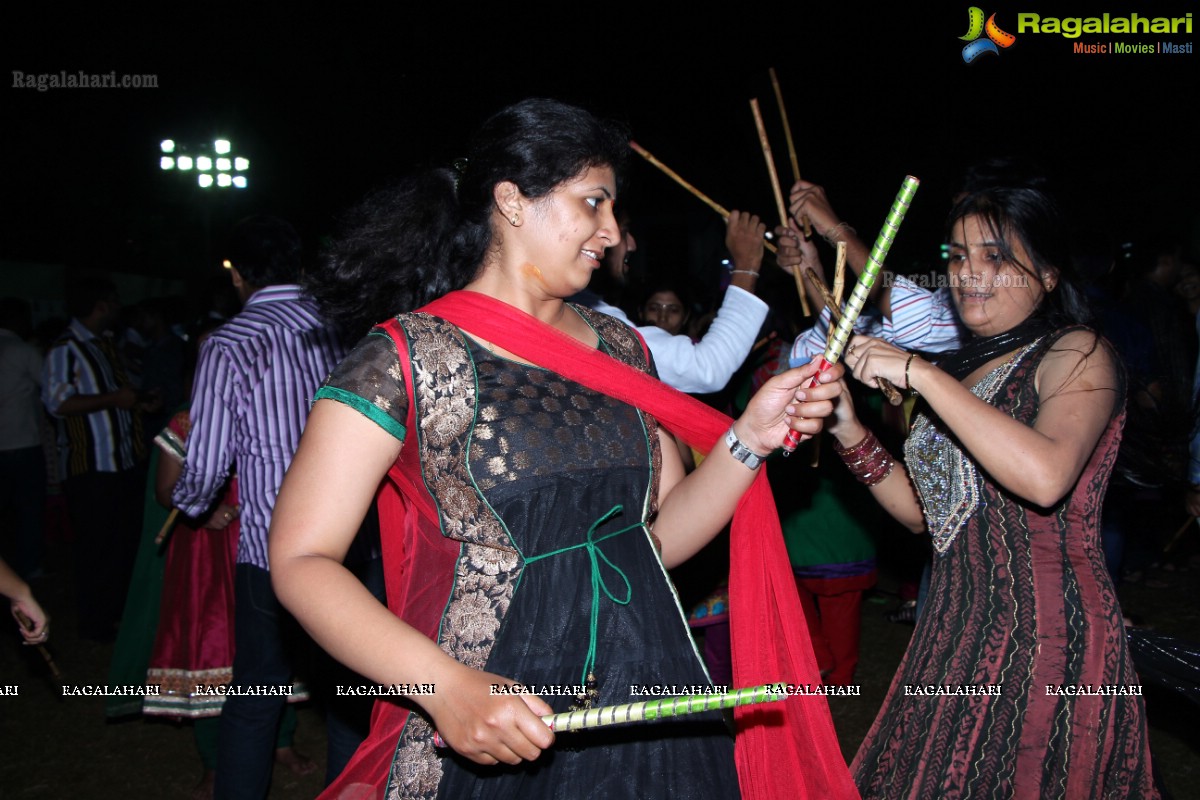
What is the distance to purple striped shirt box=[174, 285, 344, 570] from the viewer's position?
2.92 metres

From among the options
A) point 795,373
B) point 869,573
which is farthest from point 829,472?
point 795,373

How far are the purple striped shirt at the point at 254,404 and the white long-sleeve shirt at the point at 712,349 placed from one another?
106 cm

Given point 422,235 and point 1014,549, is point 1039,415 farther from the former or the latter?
point 422,235

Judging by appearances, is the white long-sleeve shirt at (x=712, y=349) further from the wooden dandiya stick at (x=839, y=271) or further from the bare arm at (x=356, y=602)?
the bare arm at (x=356, y=602)

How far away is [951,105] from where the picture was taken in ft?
29.0

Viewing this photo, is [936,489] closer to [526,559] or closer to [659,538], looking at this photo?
[659,538]

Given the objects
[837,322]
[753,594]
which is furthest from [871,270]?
[753,594]

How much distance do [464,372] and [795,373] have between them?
58 cm

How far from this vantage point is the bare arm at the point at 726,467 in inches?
63.0

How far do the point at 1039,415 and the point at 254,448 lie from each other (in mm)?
2339

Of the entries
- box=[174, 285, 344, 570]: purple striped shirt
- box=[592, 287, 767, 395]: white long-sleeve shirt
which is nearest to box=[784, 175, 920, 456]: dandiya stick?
box=[592, 287, 767, 395]: white long-sleeve shirt

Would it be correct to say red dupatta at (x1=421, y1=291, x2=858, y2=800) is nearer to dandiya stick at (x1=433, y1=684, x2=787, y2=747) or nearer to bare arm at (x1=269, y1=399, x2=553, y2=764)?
bare arm at (x1=269, y1=399, x2=553, y2=764)

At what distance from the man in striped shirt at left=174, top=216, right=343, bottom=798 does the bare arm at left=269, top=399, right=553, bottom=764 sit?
5.12ft

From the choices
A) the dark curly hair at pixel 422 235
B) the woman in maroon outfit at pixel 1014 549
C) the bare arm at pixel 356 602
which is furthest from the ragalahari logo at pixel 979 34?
the bare arm at pixel 356 602
